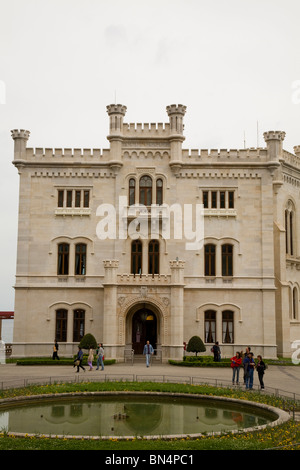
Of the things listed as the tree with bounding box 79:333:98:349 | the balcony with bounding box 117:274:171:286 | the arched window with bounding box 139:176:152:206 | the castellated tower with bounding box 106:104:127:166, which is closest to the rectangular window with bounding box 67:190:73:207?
the castellated tower with bounding box 106:104:127:166

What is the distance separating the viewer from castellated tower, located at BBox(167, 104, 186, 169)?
41.2 m

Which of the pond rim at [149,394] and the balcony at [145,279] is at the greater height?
the balcony at [145,279]

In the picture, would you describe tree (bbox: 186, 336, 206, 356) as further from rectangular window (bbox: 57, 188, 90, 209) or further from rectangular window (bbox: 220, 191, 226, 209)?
rectangular window (bbox: 57, 188, 90, 209)

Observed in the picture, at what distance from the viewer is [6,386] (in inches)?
942

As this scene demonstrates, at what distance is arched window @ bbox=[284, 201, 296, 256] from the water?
88.2 ft

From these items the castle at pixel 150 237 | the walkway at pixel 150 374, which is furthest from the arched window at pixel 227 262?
the walkway at pixel 150 374

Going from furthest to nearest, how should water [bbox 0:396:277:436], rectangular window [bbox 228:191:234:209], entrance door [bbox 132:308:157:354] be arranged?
rectangular window [bbox 228:191:234:209] < entrance door [bbox 132:308:157:354] < water [bbox 0:396:277:436]

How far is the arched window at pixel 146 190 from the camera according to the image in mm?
41344

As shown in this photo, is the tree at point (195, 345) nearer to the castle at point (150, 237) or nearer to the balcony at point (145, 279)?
the castle at point (150, 237)

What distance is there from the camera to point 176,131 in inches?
1631

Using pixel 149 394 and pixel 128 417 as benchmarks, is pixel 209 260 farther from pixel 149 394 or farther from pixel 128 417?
pixel 128 417

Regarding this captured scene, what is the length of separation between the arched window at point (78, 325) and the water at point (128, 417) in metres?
18.0
